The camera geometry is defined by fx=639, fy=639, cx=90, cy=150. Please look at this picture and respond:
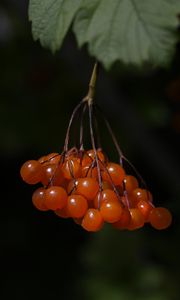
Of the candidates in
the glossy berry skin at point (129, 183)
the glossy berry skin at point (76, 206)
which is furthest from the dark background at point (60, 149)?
the glossy berry skin at point (76, 206)

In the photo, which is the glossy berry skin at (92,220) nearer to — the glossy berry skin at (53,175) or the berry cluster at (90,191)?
the berry cluster at (90,191)

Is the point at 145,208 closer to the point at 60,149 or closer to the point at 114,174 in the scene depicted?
the point at 114,174

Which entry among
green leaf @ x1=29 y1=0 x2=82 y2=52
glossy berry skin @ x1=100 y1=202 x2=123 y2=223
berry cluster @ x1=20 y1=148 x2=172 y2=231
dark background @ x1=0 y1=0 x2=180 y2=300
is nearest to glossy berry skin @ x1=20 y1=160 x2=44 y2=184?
berry cluster @ x1=20 y1=148 x2=172 y2=231

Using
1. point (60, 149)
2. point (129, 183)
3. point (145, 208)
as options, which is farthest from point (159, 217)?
point (60, 149)

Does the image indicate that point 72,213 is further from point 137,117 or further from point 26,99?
point 26,99

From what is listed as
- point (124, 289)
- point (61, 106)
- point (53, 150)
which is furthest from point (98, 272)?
point (61, 106)

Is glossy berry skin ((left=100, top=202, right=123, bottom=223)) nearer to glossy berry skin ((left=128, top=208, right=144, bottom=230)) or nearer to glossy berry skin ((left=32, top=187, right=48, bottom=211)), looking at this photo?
glossy berry skin ((left=128, top=208, right=144, bottom=230))
